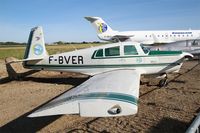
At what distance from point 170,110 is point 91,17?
2917 cm

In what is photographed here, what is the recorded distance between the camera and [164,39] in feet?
116

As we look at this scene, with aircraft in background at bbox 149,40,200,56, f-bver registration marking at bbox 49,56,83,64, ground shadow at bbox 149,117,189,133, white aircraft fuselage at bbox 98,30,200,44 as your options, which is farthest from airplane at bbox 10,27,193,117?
white aircraft fuselage at bbox 98,30,200,44

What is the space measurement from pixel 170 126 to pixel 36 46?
7.84 m

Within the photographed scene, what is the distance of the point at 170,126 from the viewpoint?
523cm

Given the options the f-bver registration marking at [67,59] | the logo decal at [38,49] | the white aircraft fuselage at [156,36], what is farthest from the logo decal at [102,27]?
the f-bver registration marking at [67,59]

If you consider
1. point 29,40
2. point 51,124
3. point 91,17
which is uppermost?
point 91,17

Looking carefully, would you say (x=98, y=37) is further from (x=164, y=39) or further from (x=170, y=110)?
(x=170, y=110)

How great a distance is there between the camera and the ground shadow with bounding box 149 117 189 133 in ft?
16.4

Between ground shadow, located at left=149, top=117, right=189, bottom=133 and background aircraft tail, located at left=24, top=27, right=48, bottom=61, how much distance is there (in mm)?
7111

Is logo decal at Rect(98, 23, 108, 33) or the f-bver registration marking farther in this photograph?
logo decal at Rect(98, 23, 108, 33)

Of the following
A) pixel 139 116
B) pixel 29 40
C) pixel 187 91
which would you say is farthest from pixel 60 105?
pixel 29 40

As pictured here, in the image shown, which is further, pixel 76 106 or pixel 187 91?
pixel 187 91

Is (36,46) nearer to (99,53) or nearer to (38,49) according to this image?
(38,49)

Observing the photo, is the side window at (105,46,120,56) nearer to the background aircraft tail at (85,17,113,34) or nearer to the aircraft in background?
the aircraft in background
